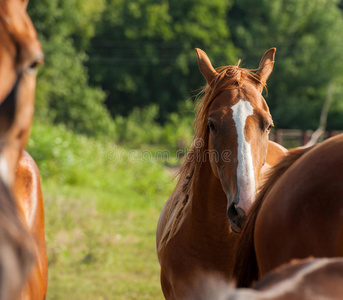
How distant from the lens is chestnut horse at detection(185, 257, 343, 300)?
110 centimetres

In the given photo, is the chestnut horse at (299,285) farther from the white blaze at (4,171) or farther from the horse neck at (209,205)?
the horse neck at (209,205)

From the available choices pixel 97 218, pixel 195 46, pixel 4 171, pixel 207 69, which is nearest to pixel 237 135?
pixel 207 69

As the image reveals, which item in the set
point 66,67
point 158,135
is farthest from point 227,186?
point 66,67

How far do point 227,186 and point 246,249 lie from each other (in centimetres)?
68

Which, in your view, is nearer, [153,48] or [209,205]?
[209,205]

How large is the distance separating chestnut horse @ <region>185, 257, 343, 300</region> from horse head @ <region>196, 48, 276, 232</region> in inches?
49.9

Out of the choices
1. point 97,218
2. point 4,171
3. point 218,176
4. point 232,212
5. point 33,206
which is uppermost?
point 4,171

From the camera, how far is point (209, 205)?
9.89 ft

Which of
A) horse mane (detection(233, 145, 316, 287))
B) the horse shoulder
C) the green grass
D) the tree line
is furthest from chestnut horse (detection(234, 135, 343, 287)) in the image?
the tree line

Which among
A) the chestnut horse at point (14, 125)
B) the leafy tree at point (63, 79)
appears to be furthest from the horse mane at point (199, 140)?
the leafy tree at point (63, 79)

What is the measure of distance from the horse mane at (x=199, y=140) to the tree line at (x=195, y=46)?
85.8 feet

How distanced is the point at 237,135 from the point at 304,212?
0.97 meters

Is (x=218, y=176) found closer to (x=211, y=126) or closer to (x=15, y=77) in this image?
(x=211, y=126)

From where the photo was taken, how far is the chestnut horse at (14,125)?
0.90 metres
